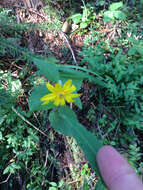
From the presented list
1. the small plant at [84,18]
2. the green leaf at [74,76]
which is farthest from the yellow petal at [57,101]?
the small plant at [84,18]

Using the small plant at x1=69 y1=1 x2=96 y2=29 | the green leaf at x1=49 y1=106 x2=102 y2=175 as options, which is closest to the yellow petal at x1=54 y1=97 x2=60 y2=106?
the green leaf at x1=49 y1=106 x2=102 y2=175

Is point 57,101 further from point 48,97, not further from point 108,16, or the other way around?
point 108,16

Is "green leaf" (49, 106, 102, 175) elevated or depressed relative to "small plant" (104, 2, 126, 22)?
depressed

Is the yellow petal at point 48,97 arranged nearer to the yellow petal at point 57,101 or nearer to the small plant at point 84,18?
the yellow petal at point 57,101

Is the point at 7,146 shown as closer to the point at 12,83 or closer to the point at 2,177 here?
the point at 2,177

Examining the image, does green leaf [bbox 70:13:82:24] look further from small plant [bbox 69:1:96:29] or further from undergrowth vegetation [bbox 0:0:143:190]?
undergrowth vegetation [bbox 0:0:143:190]

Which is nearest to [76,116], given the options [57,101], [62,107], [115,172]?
[62,107]
